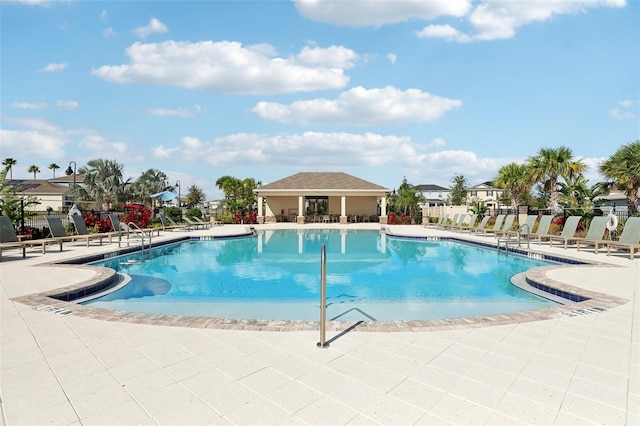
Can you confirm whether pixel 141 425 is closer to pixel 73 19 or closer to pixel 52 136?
pixel 73 19

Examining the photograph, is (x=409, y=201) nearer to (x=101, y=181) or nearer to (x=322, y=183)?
(x=322, y=183)

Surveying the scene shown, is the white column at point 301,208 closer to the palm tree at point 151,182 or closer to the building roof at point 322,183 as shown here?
the building roof at point 322,183

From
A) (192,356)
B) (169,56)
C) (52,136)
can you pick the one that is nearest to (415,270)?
(192,356)

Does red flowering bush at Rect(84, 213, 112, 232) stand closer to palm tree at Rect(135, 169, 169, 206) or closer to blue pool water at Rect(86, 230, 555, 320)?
blue pool water at Rect(86, 230, 555, 320)

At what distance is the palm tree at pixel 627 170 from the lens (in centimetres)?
1653

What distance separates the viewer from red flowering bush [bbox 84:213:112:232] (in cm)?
1689

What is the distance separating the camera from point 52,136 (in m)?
20.2

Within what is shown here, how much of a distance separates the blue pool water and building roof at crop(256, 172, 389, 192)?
14508 mm

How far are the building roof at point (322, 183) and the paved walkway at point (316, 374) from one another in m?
25.6

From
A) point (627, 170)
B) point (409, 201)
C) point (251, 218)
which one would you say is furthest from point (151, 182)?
point (627, 170)

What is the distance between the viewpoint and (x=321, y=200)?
32344 mm

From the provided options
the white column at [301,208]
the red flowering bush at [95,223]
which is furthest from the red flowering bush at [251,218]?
the red flowering bush at [95,223]

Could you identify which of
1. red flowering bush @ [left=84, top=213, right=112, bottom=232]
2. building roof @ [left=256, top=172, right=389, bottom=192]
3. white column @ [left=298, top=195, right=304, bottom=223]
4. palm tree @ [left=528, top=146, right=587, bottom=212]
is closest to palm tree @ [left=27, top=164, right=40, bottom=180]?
building roof @ [left=256, top=172, right=389, bottom=192]

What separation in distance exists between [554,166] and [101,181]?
113 ft
